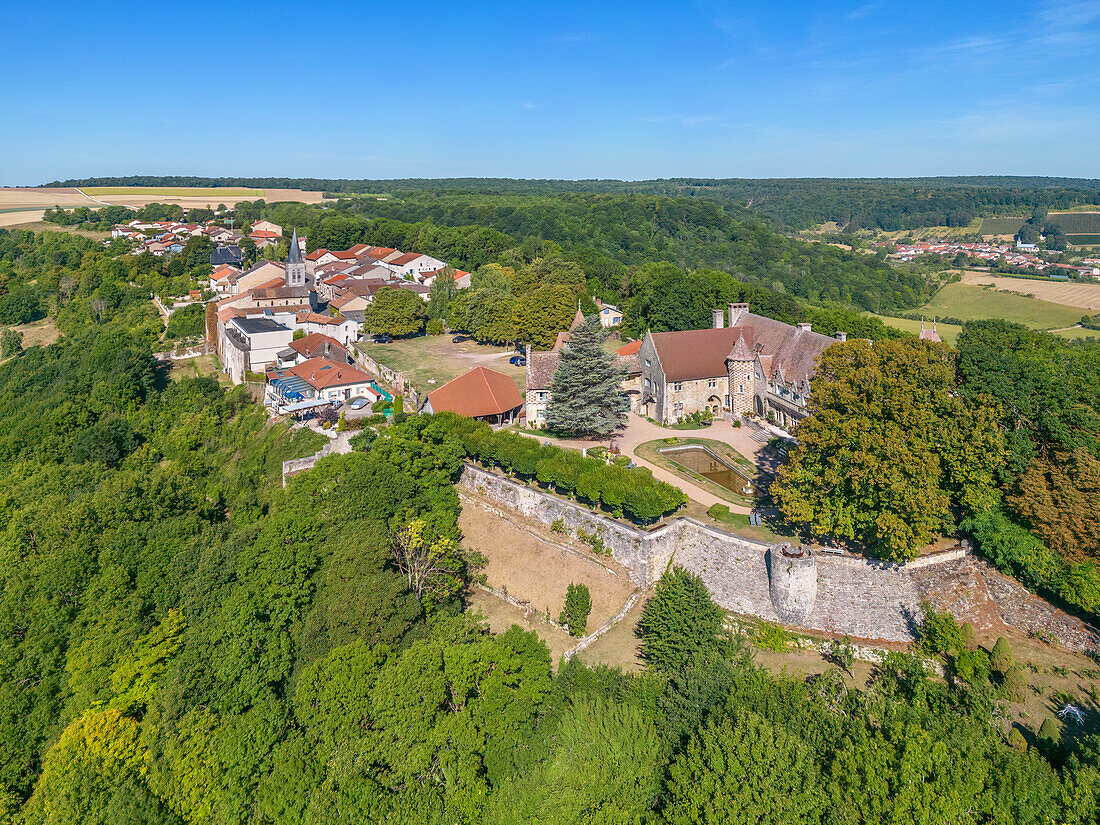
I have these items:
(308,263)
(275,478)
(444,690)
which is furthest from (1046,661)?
(308,263)

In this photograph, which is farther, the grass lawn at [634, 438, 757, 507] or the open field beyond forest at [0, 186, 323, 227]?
the open field beyond forest at [0, 186, 323, 227]

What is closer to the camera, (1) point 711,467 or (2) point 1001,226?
(1) point 711,467

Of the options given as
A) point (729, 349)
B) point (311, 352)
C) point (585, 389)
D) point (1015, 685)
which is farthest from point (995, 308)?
point (311, 352)

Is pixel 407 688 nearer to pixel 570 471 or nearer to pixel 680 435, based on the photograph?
pixel 570 471

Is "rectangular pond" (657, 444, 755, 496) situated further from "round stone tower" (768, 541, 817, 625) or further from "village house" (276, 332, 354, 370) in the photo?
"village house" (276, 332, 354, 370)

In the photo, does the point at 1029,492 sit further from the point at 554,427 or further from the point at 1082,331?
the point at 1082,331

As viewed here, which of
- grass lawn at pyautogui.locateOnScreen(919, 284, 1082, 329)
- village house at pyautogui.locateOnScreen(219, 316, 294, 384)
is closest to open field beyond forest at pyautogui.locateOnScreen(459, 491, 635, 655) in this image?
village house at pyautogui.locateOnScreen(219, 316, 294, 384)

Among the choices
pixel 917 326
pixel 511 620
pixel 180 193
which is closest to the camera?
pixel 511 620
